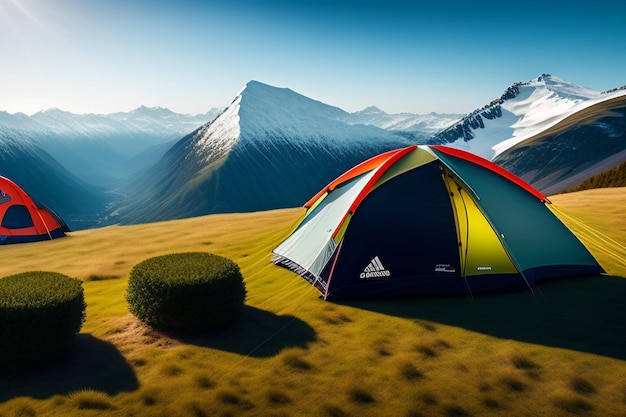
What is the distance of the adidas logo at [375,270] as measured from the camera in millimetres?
14555

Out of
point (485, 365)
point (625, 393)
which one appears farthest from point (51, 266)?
point (625, 393)

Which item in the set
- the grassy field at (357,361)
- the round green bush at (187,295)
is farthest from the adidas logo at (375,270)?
the round green bush at (187,295)

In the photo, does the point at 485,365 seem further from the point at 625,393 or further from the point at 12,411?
the point at 12,411

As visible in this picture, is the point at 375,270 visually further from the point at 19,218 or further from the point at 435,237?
the point at 19,218

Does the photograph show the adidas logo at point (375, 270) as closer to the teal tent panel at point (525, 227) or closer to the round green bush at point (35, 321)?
the teal tent panel at point (525, 227)

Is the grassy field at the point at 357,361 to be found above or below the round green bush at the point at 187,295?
below

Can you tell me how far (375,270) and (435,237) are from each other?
7.84 ft

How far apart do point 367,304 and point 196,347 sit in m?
5.75

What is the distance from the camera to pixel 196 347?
11906 mm

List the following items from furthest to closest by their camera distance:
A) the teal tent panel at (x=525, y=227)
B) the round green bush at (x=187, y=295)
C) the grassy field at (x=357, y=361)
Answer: the teal tent panel at (x=525, y=227) → the round green bush at (x=187, y=295) → the grassy field at (x=357, y=361)

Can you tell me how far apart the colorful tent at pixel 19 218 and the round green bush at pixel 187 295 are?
2445cm

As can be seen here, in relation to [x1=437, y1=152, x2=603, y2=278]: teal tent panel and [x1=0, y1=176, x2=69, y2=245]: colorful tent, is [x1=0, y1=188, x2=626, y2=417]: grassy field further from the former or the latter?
[x1=0, y1=176, x2=69, y2=245]: colorful tent

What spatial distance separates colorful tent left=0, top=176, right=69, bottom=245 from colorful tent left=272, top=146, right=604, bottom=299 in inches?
1045

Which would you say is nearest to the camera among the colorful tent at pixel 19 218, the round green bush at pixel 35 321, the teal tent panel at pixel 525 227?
the round green bush at pixel 35 321
